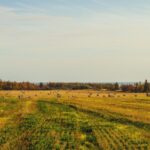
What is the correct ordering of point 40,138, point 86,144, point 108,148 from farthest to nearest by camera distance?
point 40,138 < point 86,144 < point 108,148

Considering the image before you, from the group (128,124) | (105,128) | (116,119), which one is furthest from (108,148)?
(116,119)

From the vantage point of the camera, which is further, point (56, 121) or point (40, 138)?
point (56, 121)

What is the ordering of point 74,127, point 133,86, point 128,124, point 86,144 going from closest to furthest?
point 86,144
point 74,127
point 128,124
point 133,86

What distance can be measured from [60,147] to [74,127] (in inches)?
386

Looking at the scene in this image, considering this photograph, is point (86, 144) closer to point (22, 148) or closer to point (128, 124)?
point (22, 148)

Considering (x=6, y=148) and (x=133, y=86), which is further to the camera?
(x=133, y=86)

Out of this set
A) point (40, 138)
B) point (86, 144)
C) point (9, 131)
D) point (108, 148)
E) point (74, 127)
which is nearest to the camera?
point (108, 148)

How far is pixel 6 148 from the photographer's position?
2408cm

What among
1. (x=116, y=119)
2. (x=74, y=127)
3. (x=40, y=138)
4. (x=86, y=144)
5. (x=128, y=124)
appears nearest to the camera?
(x=86, y=144)

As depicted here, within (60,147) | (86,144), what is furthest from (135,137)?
(60,147)

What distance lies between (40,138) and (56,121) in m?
11.6

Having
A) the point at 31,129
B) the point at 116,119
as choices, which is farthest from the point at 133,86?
the point at 31,129

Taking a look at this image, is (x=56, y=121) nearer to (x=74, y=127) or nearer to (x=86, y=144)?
(x=74, y=127)

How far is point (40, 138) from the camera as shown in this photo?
2741cm
